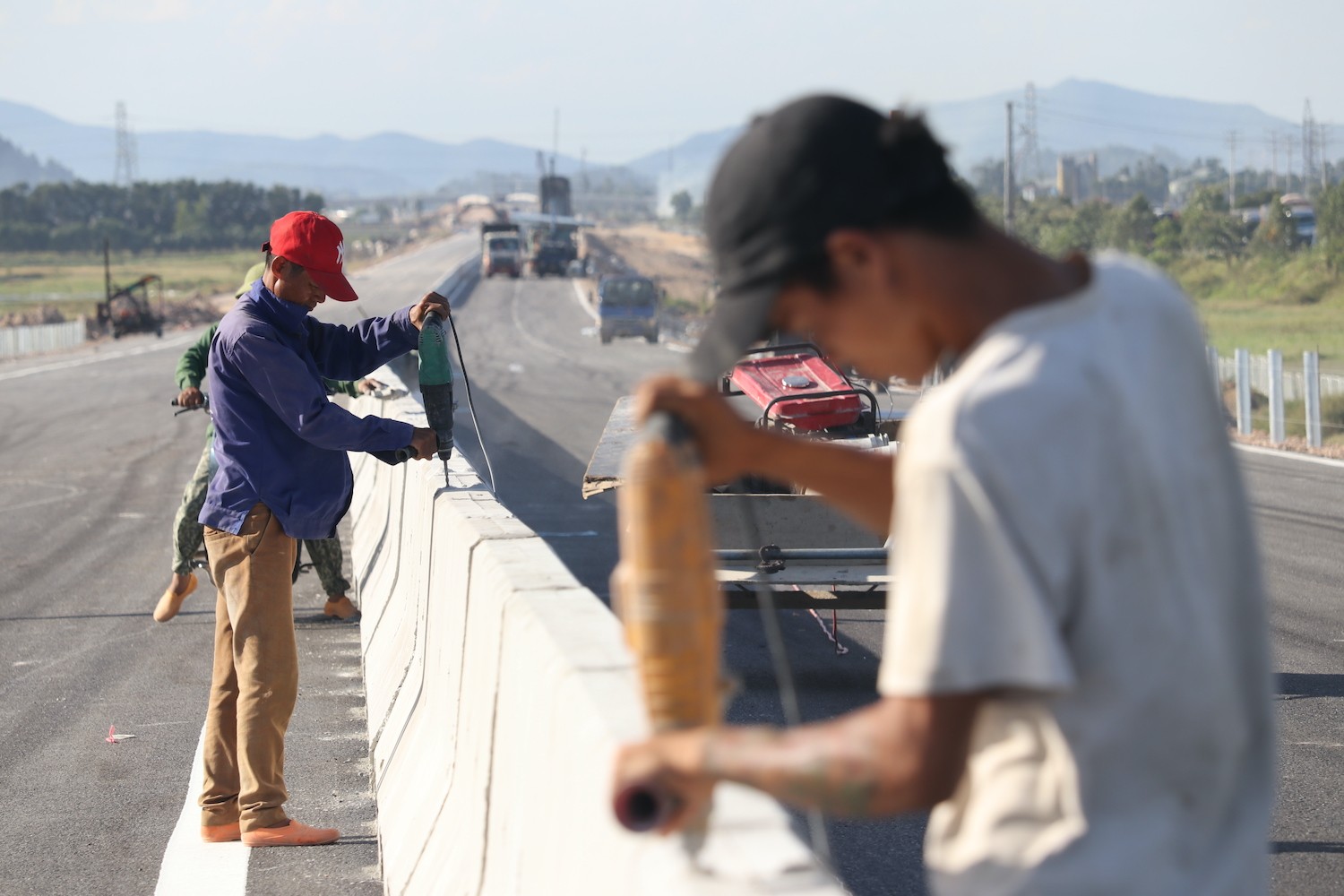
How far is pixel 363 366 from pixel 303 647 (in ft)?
12.0

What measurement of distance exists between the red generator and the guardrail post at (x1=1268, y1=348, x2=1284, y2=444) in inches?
426

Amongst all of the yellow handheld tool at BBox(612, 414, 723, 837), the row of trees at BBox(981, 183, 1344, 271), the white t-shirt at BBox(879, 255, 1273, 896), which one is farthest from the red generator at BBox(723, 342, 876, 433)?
the row of trees at BBox(981, 183, 1344, 271)

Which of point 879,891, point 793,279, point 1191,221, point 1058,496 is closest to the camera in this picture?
point 1058,496

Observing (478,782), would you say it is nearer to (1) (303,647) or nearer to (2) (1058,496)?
(2) (1058,496)

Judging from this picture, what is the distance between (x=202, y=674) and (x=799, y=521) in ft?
12.3

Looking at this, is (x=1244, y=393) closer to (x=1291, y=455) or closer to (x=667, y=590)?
(x=1291, y=455)

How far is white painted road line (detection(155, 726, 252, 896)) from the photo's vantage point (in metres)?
5.70

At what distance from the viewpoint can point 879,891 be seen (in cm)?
576

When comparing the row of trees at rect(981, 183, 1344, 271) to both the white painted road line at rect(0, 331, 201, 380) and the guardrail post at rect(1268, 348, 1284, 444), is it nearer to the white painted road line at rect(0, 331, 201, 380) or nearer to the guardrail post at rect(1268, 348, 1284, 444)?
the white painted road line at rect(0, 331, 201, 380)

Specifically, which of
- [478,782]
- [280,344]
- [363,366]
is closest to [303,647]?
[363,366]

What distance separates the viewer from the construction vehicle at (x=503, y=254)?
3538 inches

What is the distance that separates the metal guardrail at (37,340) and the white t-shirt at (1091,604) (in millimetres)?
52017

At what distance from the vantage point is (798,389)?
11.2m

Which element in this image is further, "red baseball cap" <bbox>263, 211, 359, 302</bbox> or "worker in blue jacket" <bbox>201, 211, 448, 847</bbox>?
"red baseball cap" <bbox>263, 211, 359, 302</bbox>
